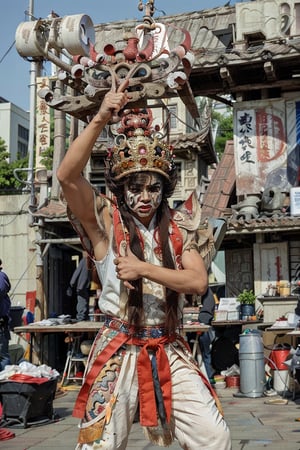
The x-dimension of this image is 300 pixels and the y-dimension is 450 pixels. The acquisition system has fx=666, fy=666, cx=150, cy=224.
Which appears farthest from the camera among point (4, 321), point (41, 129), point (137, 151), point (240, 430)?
point (41, 129)

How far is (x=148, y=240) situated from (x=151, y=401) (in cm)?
83

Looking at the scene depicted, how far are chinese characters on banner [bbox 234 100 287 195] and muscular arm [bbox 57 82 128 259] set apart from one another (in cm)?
1196

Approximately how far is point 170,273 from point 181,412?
2.32 ft

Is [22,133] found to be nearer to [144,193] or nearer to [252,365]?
[252,365]

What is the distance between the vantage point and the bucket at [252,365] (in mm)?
10289

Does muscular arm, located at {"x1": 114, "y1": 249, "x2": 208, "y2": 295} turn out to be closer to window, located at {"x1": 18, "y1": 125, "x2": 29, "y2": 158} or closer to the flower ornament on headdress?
the flower ornament on headdress

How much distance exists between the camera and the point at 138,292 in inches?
131

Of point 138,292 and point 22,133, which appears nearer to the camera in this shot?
point 138,292

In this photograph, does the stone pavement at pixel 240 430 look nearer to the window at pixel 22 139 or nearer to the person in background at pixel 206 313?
the person in background at pixel 206 313

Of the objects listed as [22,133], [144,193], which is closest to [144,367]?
[144,193]

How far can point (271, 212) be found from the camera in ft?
Answer: 46.7

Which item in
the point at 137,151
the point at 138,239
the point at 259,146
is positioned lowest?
the point at 138,239

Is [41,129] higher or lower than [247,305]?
higher

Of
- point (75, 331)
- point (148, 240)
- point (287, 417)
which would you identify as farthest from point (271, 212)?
point (148, 240)
